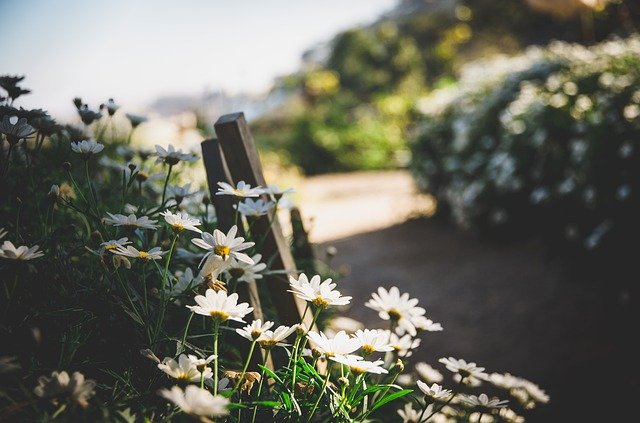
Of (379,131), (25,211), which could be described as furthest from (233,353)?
(379,131)

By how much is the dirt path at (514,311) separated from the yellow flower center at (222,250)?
1.88m

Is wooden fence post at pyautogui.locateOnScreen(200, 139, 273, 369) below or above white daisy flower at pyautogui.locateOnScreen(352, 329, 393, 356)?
above

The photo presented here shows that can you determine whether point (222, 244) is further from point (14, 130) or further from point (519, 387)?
point (519, 387)

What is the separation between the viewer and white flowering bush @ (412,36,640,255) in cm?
306

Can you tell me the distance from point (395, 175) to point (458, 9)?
838 cm

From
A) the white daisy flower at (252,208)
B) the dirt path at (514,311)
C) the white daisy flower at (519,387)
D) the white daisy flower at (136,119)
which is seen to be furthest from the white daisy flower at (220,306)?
the dirt path at (514,311)

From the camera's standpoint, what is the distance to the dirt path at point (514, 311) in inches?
92.0

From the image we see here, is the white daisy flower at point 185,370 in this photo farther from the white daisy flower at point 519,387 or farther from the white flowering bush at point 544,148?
the white flowering bush at point 544,148

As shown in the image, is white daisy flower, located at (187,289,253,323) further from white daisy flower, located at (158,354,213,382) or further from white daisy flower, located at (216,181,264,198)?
white daisy flower, located at (216,181,264,198)

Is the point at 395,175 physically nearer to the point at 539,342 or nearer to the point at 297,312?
the point at 539,342

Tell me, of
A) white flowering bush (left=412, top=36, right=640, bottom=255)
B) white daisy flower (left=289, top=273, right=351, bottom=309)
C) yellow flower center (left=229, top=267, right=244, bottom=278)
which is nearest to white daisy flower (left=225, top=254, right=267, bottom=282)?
yellow flower center (left=229, top=267, right=244, bottom=278)

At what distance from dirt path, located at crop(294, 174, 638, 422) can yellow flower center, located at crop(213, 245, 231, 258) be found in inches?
73.8

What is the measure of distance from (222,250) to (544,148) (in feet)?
12.1

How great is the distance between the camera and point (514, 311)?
335 centimetres
